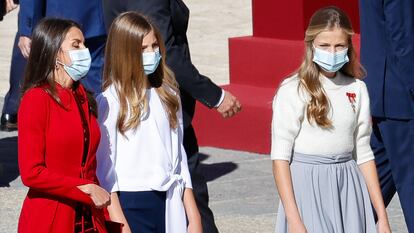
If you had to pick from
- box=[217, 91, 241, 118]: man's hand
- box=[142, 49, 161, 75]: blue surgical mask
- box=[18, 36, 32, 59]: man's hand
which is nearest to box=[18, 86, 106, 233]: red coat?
box=[142, 49, 161, 75]: blue surgical mask

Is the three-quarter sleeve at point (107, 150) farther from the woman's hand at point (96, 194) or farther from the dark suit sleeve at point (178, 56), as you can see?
the dark suit sleeve at point (178, 56)

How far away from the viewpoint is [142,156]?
5.04 metres

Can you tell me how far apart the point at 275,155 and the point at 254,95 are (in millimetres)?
4514

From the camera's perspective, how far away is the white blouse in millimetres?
5020

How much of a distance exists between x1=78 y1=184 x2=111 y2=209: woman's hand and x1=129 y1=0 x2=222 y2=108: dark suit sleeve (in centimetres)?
163

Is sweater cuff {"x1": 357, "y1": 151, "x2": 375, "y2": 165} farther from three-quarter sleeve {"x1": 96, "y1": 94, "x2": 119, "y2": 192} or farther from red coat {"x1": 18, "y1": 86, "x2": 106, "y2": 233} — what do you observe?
red coat {"x1": 18, "y1": 86, "x2": 106, "y2": 233}

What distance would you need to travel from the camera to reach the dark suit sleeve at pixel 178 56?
6.23m

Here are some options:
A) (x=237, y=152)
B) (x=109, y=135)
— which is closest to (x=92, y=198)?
(x=109, y=135)

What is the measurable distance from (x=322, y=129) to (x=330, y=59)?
27 centimetres

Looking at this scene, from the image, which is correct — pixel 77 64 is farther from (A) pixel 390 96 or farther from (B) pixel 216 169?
(B) pixel 216 169

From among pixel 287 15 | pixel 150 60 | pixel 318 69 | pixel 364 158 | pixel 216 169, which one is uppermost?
pixel 150 60

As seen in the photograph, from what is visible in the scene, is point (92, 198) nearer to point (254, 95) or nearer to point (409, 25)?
point (409, 25)

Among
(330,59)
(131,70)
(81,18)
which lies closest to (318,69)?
(330,59)

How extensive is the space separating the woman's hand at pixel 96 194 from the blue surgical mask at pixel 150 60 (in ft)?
2.02
